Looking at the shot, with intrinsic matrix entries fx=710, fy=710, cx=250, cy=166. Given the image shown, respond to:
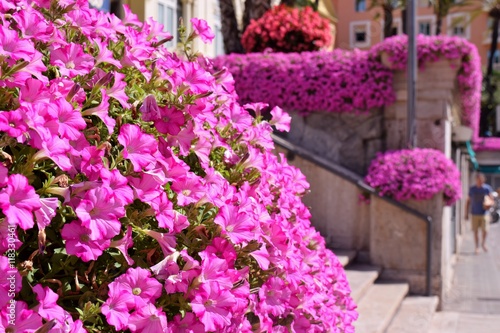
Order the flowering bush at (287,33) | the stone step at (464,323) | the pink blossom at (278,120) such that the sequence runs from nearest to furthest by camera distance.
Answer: the pink blossom at (278,120) → the stone step at (464,323) → the flowering bush at (287,33)

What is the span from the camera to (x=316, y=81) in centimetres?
901

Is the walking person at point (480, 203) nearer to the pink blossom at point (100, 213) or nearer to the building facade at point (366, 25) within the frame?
the pink blossom at point (100, 213)

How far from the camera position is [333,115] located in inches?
357

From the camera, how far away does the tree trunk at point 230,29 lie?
40.7 feet

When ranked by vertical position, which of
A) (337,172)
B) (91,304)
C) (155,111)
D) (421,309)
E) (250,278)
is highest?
(155,111)

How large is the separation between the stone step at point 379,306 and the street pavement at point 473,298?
1.89ft

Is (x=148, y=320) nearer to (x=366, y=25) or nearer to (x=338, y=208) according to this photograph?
(x=338, y=208)

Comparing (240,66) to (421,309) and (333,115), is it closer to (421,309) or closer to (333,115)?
(333,115)

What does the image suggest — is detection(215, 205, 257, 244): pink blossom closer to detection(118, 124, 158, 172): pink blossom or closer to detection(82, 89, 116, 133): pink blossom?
detection(118, 124, 158, 172): pink blossom

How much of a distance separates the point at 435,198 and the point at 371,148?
3.59 feet

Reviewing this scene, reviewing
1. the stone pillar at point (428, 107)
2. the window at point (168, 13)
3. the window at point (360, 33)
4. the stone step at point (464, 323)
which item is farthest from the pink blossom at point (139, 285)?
the window at point (360, 33)

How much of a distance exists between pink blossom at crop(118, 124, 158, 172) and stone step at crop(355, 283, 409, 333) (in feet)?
13.5

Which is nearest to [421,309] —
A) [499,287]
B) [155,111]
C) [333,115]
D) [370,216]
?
[370,216]

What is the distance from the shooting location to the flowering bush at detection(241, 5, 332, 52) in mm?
10789
